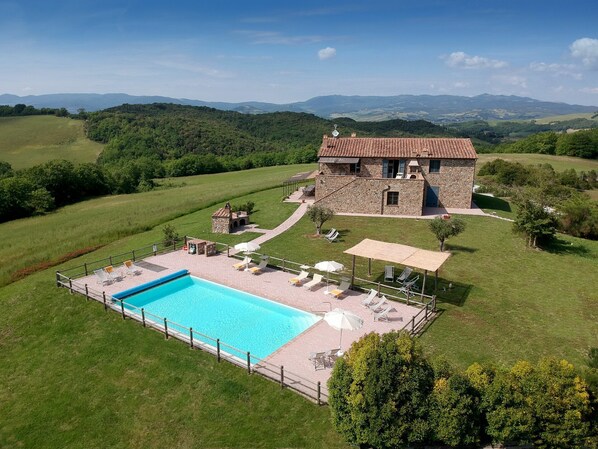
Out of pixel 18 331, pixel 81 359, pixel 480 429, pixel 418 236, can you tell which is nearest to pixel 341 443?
pixel 480 429

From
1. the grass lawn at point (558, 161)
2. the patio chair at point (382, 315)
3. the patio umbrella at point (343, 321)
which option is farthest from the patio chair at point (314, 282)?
the grass lawn at point (558, 161)

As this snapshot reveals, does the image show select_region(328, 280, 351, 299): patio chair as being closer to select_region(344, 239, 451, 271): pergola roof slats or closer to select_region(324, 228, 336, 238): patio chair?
select_region(344, 239, 451, 271): pergola roof slats

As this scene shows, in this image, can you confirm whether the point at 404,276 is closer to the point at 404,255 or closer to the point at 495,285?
the point at 404,255

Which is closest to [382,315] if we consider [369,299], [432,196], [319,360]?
[369,299]

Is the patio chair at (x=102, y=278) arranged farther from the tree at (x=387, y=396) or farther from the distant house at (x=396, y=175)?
the distant house at (x=396, y=175)

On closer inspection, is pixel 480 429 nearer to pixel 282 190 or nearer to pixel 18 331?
pixel 18 331
